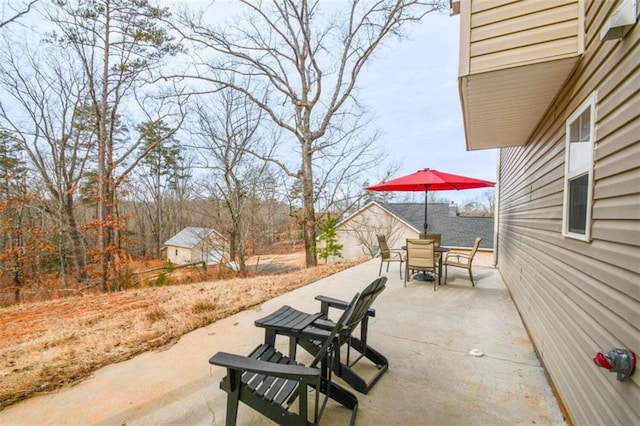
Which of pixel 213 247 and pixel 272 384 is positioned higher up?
pixel 272 384

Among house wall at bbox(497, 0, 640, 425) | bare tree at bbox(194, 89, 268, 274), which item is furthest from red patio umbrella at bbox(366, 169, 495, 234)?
bare tree at bbox(194, 89, 268, 274)

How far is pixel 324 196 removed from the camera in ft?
42.2

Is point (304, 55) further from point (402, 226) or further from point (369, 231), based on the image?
point (402, 226)

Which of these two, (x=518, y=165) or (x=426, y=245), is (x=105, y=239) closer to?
(x=426, y=245)

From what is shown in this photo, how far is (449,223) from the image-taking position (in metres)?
16.2

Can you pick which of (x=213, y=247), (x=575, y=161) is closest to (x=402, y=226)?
(x=213, y=247)

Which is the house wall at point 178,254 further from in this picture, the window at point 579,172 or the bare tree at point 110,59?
the window at point 579,172

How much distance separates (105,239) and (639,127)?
12465 millimetres

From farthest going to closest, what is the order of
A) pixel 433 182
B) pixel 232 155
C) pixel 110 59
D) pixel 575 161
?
pixel 232 155 < pixel 110 59 < pixel 433 182 < pixel 575 161

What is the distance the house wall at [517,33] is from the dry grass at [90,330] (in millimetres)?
4018

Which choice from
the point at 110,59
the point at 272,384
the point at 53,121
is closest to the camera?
the point at 272,384

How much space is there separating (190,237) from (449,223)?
49.8 ft

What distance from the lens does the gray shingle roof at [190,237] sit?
12720 mm

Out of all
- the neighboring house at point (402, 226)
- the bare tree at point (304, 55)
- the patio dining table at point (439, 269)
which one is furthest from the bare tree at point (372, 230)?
the patio dining table at point (439, 269)
